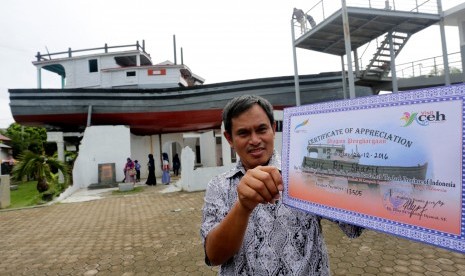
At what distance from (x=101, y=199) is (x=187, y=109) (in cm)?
660

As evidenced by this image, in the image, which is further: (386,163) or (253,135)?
(253,135)

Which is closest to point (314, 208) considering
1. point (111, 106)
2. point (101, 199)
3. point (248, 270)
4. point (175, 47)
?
point (248, 270)

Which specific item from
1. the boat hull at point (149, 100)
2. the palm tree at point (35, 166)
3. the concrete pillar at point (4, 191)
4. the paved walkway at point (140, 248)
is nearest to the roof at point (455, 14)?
the boat hull at point (149, 100)

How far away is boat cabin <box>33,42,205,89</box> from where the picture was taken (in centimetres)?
1689

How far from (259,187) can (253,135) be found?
317 mm

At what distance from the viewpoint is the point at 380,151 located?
3.43 ft

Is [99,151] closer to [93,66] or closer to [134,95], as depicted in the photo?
[134,95]

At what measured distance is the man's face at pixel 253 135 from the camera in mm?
1270

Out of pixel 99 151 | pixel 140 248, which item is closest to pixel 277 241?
pixel 140 248

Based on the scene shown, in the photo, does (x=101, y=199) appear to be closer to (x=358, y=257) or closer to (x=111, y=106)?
(x=111, y=106)

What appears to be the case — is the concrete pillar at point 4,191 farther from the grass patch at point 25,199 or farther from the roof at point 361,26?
the roof at point 361,26

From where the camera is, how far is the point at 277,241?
1226mm

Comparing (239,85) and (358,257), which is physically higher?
(239,85)

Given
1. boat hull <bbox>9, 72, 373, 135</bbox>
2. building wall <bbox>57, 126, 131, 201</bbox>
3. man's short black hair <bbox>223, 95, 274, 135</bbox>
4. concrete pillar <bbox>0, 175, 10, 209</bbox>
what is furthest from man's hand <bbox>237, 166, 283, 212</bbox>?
building wall <bbox>57, 126, 131, 201</bbox>
